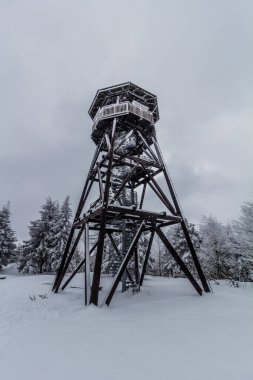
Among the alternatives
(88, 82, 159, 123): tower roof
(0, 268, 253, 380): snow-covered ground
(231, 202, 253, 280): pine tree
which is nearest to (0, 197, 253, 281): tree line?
(231, 202, 253, 280): pine tree

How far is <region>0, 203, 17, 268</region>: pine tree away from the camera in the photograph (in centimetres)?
3158

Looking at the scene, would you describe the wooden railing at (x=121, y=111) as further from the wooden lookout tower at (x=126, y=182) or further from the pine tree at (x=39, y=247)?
the pine tree at (x=39, y=247)

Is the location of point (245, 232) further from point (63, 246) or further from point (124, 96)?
point (63, 246)

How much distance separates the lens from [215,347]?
13.8ft

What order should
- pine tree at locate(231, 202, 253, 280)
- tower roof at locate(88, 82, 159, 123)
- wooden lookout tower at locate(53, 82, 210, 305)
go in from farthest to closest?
pine tree at locate(231, 202, 253, 280), tower roof at locate(88, 82, 159, 123), wooden lookout tower at locate(53, 82, 210, 305)

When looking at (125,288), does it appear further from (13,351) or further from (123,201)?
(13,351)

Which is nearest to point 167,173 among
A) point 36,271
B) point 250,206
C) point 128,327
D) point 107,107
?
point 107,107

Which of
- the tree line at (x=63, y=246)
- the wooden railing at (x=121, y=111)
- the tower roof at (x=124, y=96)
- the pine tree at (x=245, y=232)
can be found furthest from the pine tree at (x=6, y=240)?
the pine tree at (x=245, y=232)

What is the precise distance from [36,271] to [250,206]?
27077 millimetres

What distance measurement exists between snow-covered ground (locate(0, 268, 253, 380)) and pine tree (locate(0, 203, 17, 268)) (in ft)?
89.9

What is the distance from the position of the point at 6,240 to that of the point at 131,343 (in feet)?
109

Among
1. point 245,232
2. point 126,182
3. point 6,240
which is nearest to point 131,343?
point 126,182

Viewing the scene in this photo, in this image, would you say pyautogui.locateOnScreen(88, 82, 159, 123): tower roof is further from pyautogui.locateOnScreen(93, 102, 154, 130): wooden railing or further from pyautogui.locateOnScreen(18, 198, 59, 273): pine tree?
pyautogui.locateOnScreen(18, 198, 59, 273): pine tree

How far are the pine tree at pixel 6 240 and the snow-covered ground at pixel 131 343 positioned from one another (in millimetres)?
27394
